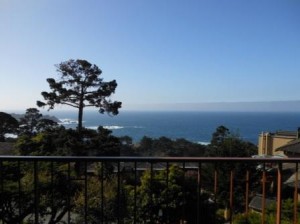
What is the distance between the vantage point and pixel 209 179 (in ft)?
65.9

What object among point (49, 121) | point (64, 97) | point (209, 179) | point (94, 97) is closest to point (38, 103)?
point (64, 97)

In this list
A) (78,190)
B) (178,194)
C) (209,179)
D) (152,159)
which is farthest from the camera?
(209,179)

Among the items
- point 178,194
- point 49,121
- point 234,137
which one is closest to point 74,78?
point 49,121

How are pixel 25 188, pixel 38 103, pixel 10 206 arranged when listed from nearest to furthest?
pixel 25 188 → pixel 10 206 → pixel 38 103

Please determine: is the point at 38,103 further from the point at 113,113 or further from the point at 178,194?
the point at 178,194

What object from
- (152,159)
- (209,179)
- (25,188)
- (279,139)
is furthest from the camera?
(279,139)

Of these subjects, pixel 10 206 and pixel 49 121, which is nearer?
pixel 10 206

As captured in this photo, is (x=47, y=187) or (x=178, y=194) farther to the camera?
(x=47, y=187)

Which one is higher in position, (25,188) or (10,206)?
(25,188)

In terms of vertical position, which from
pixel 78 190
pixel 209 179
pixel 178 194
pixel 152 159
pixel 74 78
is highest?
pixel 74 78

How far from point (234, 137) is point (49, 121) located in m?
15.8

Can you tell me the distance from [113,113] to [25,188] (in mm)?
19822

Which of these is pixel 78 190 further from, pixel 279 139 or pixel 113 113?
pixel 279 139

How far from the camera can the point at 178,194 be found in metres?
6.84
